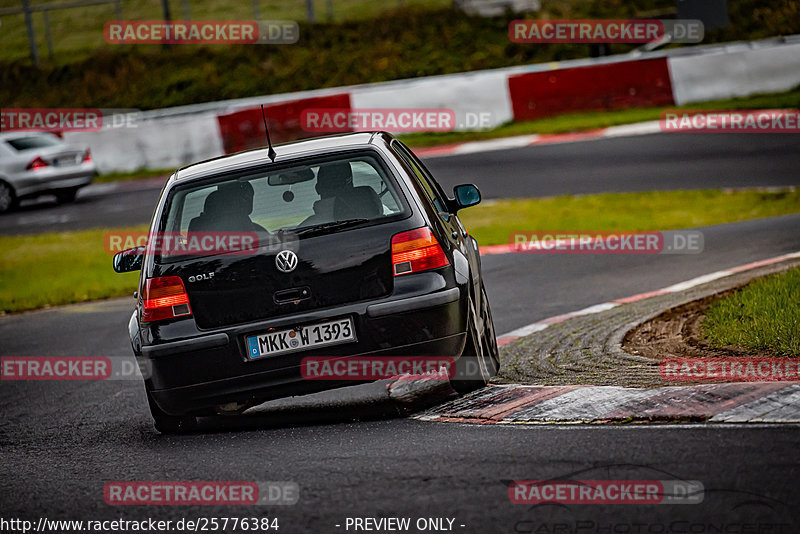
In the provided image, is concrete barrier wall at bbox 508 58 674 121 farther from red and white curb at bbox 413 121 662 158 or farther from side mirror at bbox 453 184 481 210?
side mirror at bbox 453 184 481 210

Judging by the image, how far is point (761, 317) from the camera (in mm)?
7434

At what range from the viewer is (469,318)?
633 cm

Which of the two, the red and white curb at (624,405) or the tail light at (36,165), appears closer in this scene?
the red and white curb at (624,405)

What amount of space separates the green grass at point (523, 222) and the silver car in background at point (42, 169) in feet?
17.8

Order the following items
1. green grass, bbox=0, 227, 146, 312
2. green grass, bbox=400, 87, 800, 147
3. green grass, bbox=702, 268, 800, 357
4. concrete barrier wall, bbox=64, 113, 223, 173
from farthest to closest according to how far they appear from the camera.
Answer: concrete barrier wall, bbox=64, 113, 223, 173 → green grass, bbox=400, 87, 800, 147 → green grass, bbox=0, 227, 146, 312 → green grass, bbox=702, 268, 800, 357

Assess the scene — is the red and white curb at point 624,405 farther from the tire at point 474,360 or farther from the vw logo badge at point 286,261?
the vw logo badge at point 286,261

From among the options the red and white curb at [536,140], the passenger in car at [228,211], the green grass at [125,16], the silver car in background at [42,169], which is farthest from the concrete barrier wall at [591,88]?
the passenger in car at [228,211]

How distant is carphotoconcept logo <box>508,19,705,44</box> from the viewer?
26.8 meters

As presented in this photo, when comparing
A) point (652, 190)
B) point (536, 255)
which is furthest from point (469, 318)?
point (652, 190)

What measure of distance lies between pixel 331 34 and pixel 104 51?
28.0 ft

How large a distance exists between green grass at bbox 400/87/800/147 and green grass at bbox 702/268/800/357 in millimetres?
12066

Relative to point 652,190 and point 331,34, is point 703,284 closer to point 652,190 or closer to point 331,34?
point 652,190

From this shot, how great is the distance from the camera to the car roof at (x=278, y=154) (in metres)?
6.36

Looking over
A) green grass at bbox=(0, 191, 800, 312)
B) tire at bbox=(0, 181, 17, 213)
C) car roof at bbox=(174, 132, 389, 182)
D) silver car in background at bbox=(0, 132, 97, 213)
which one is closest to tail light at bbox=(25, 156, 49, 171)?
silver car in background at bbox=(0, 132, 97, 213)
